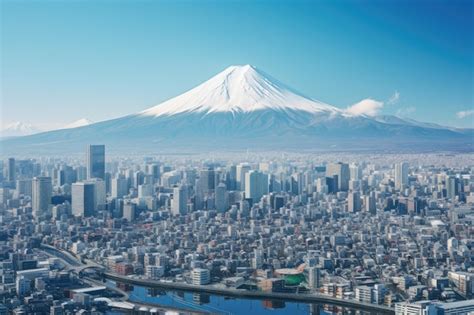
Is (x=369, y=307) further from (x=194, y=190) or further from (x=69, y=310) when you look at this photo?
(x=194, y=190)

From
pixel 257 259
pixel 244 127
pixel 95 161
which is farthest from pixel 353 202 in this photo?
pixel 244 127

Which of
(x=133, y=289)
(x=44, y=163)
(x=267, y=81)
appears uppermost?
(x=267, y=81)

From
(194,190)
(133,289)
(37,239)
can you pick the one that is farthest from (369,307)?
(194,190)

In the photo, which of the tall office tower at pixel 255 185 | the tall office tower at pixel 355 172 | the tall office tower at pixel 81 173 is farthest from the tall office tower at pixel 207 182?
the tall office tower at pixel 355 172

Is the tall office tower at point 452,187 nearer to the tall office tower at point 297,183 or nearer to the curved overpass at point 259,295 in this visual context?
the tall office tower at point 297,183

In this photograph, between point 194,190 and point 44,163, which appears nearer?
point 194,190

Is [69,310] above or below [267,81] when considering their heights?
below

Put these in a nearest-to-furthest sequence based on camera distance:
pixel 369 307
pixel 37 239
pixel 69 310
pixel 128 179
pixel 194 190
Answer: pixel 69 310
pixel 369 307
pixel 37 239
pixel 194 190
pixel 128 179
